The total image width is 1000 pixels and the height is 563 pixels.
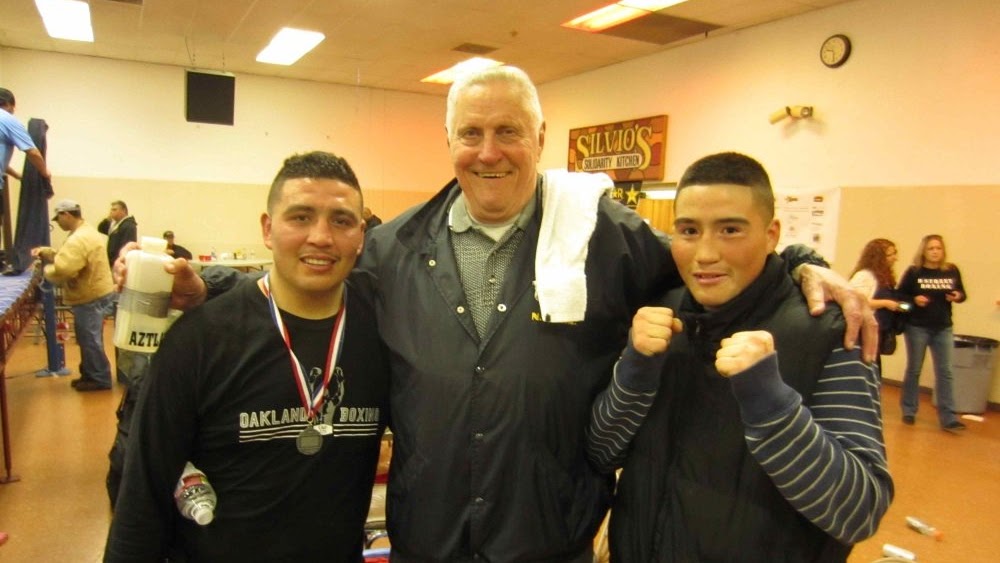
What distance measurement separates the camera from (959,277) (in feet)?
20.4

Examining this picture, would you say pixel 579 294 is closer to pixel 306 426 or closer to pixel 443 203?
pixel 443 203

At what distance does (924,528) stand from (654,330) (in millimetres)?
3607

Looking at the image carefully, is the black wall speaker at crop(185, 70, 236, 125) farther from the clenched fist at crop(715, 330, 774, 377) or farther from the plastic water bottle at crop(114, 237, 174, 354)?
the clenched fist at crop(715, 330, 774, 377)

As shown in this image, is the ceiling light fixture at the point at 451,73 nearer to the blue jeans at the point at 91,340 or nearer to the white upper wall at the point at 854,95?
the white upper wall at the point at 854,95

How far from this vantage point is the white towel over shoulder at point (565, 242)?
170 cm

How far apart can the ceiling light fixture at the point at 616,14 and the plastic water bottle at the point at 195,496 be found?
702cm

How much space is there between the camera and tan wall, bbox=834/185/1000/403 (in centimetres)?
649

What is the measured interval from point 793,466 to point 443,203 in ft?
3.91

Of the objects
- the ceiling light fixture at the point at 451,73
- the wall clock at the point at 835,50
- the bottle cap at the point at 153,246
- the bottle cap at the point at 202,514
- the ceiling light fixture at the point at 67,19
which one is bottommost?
the bottle cap at the point at 202,514

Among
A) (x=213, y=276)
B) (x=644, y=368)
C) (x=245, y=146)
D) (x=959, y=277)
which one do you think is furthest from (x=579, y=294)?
(x=245, y=146)

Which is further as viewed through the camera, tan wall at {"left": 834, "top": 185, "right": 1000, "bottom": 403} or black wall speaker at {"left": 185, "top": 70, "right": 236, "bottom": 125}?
black wall speaker at {"left": 185, "top": 70, "right": 236, "bottom": 125}

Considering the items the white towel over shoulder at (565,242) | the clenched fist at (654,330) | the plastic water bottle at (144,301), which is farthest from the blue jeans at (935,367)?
the plastic water bottle at (144,301)

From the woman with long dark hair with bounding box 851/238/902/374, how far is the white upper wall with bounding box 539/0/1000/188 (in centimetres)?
109

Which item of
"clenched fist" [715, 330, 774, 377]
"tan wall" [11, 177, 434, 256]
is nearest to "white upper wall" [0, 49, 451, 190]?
"tan wall" [11, 177, 434, 256]
